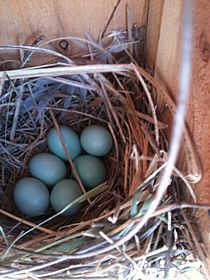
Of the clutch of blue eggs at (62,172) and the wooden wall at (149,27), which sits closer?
the wooden wall at (149,27)

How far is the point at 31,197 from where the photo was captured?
2.52ft

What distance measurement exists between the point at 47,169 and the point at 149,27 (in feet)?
1.18

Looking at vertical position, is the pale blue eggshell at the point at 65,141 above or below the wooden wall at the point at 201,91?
below

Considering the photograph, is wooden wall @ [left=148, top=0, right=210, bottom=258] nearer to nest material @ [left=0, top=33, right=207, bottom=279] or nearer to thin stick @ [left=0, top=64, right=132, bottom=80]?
nest material @ [left=0, top=33, right=207, bottom=279]

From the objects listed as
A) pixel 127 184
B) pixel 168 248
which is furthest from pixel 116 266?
pixel 127 184

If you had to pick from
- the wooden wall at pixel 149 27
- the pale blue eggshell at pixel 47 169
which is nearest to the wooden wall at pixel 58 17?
the wooden wall at pixel 149 27

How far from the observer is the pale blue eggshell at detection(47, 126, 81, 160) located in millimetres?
826

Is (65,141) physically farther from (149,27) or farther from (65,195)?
(149,27)

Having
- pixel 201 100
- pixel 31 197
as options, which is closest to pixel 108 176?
pixel 31 197

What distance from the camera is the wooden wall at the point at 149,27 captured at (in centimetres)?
61

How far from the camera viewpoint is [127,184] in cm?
74

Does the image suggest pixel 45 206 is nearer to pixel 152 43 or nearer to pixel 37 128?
pixel 37 128

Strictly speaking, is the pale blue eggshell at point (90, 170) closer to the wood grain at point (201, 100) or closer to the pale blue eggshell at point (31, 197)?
the pale blue eggshell at point (31, 197)

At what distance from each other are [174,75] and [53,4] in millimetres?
274
